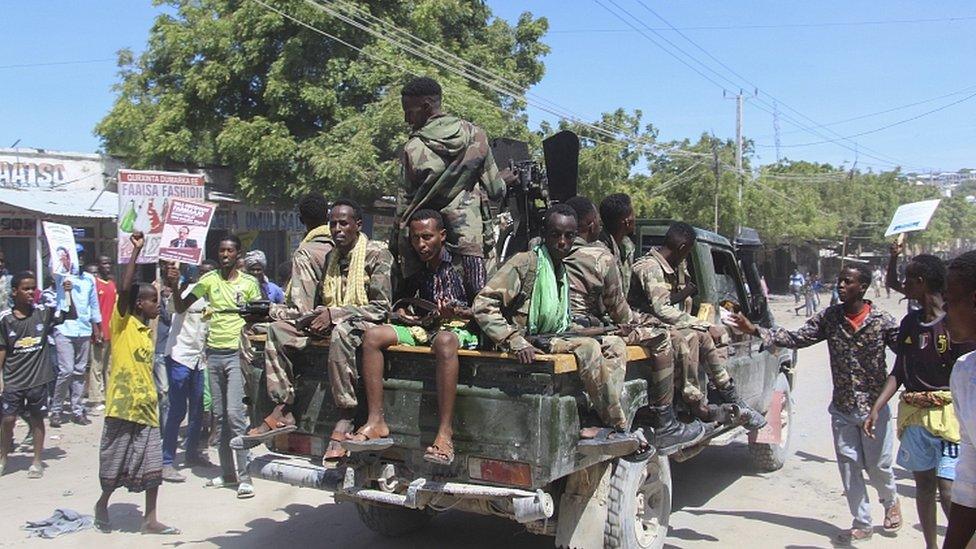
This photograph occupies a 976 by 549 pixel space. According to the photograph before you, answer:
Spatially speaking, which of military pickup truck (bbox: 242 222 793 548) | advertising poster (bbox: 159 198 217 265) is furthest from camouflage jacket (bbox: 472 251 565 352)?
advertising poster (bbox: 159 198 217 265)

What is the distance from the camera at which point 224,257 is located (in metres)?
6.90

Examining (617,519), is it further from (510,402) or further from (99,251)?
(99,251)

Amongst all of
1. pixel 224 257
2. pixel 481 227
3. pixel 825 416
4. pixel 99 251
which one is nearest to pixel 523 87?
Answer: pixel 99 251

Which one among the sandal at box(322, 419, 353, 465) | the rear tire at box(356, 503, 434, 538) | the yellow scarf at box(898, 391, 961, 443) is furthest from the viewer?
the rear tire at box(356, 503, 434, 538)

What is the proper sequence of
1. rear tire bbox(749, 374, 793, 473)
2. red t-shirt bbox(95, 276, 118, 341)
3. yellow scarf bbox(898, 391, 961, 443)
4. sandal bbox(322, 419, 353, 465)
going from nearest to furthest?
sandal bbox(322, 419, 353, 465)
yellow scarf bbox(898, 391, 961, 443)
rear tire bbox(749, 374, 793, 473)
red t-shirt bbox(95, 276, 118, 341)

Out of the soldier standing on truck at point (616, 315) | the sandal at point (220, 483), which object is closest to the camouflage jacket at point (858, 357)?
the soldier standing on truck at point (616, 315)

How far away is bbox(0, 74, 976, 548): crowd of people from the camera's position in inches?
170

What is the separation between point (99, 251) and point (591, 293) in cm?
1457

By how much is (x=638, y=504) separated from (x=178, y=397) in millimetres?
4224

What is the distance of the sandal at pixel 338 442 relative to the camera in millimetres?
4234

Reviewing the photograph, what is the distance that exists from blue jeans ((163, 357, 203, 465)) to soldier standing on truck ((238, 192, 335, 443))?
8.40 ft

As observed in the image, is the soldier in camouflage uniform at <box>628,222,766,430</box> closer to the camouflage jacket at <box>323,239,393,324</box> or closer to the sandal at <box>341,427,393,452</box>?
the camouflage jacket at <box>323,239,393,324</box>

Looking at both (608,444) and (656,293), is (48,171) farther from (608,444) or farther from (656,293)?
(608,444)

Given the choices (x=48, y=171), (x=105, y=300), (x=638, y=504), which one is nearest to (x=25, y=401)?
(x=105, y=300)
